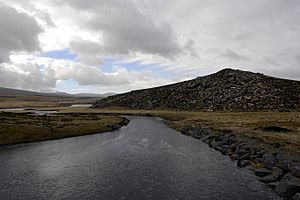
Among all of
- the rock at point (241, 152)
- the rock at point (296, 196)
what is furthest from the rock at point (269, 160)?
the rock at point (296, 196)

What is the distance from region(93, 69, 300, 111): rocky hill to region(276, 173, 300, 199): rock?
9809cm

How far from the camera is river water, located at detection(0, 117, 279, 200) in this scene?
29.4 m

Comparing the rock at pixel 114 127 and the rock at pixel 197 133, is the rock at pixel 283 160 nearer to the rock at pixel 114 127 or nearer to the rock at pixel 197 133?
the rock at pixel 197 133

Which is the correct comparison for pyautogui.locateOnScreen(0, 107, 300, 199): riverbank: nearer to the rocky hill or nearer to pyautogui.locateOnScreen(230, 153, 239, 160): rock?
pyautogui.locateOnScreen(230, 153, 239, 160): rock

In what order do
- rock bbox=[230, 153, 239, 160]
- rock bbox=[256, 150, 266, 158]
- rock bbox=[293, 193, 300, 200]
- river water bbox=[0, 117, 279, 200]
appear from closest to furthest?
1. rock bbox=[293, 193, 300, 200]
2. river water bbox=[0, 117, 279, 200]
3. rock bbox=[256, 150, 266, 158]
4. rock bbox=[230, 153, 239, 160]

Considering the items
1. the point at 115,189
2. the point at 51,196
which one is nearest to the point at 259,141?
the point at 115,189

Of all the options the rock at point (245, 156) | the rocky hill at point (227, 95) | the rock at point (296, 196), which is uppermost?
the rocky hill at point (227, 95)

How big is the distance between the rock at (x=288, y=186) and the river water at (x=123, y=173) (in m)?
1.00

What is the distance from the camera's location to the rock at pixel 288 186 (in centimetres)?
2766

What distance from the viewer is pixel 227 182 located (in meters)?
32.9

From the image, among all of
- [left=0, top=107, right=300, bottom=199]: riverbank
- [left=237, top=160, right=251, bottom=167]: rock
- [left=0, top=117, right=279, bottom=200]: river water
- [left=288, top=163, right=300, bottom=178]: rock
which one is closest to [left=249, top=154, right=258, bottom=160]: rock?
[left=0, top=107, right=300, bottom=199]: riverbank

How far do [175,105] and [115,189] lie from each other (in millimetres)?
135130

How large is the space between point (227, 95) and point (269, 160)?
117960 millimetres

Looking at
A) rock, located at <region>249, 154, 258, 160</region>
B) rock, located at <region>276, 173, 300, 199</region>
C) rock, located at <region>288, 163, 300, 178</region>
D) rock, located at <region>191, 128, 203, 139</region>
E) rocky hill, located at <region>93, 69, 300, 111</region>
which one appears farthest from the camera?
rocky hill, located at <region>93, 69, 300, 111</region>
